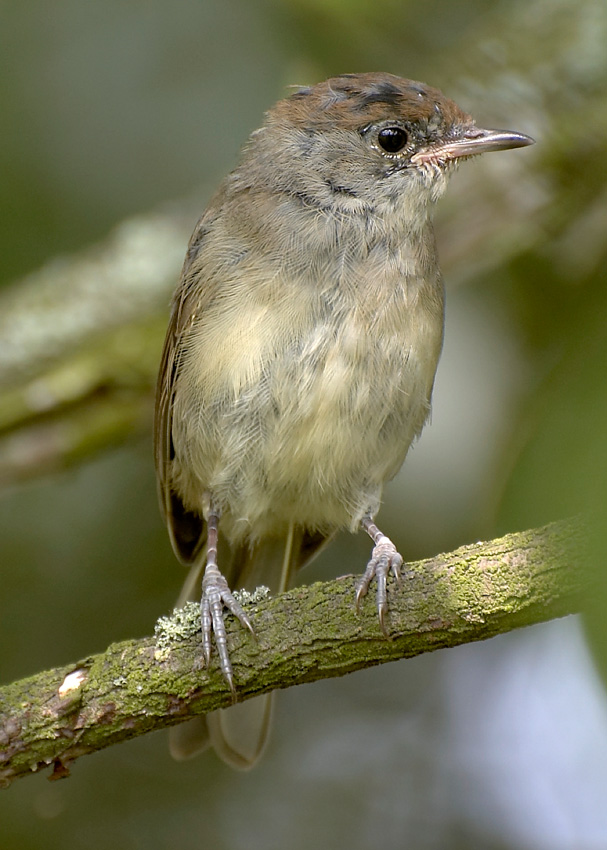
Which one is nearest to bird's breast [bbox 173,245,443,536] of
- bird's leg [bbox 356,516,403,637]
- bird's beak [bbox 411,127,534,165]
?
bird's leg [bbox 356,516,403,637]

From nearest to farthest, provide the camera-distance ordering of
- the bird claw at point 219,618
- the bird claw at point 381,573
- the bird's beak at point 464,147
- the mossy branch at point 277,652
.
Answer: the mossy branch at point 277,652 < the bird claw at point 381,573 < the bird claw at point 219,618 < the bird's beak at point 464,147

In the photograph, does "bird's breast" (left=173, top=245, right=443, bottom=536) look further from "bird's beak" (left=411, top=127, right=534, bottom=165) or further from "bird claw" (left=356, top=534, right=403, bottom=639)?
"bird's beak" (left=411, top=127, right=534, bottom=165)

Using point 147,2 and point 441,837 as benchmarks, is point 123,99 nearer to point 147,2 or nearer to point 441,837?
point 147,2

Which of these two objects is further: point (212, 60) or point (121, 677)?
point (212, 60)

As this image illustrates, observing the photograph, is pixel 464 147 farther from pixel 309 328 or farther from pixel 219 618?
pixel 219 618

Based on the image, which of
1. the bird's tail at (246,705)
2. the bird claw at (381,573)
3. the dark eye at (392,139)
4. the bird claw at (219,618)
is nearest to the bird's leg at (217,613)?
the bird claw at (219,618)

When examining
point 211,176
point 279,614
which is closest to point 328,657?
point 279,614

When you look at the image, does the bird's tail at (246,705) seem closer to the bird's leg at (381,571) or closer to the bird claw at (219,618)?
the bird claw at (219,618)
